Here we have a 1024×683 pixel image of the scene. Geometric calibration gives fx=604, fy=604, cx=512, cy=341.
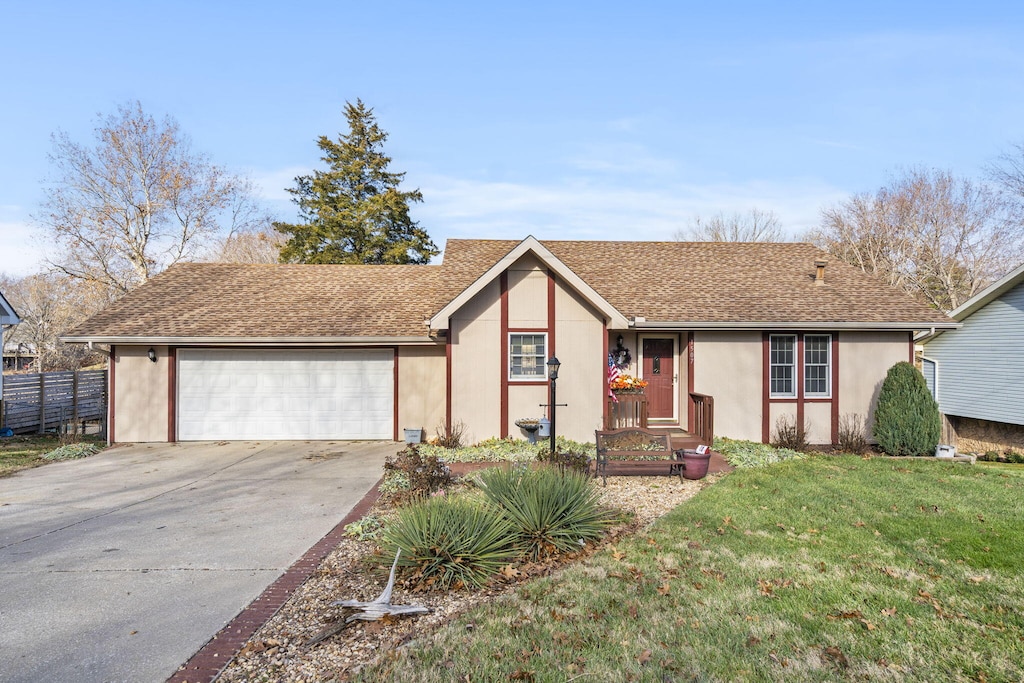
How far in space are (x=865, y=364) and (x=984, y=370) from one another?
6.57m

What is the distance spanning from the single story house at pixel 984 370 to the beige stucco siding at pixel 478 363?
1261cm

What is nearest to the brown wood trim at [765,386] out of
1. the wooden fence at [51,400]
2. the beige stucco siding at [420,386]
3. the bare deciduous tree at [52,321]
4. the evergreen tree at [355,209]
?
the beige stucco siding at [420,386]

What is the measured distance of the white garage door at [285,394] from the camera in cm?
1464

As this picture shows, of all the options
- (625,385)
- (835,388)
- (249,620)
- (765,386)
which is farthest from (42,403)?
(835,388)

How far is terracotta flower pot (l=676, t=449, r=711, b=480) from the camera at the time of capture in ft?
31.2

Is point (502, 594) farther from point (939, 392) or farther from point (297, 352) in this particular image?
point (939, 392)

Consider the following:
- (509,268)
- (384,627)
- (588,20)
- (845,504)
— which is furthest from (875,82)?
(384,627)

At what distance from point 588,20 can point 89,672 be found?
12927mm

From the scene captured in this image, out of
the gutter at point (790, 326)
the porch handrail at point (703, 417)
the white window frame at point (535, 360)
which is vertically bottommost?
the porch handrail at point (703, 417)

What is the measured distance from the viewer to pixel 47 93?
45.4 feet

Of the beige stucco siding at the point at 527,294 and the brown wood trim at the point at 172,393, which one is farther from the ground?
the beige stucco siding at the point at 527,294

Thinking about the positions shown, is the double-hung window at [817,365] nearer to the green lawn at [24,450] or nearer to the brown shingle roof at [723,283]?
the brown shingle roof at [723,283]

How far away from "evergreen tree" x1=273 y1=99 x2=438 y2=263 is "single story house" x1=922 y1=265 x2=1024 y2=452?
22.8m

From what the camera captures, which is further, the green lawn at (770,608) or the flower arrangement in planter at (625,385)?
the flower arrangement in planter at (625,385)
